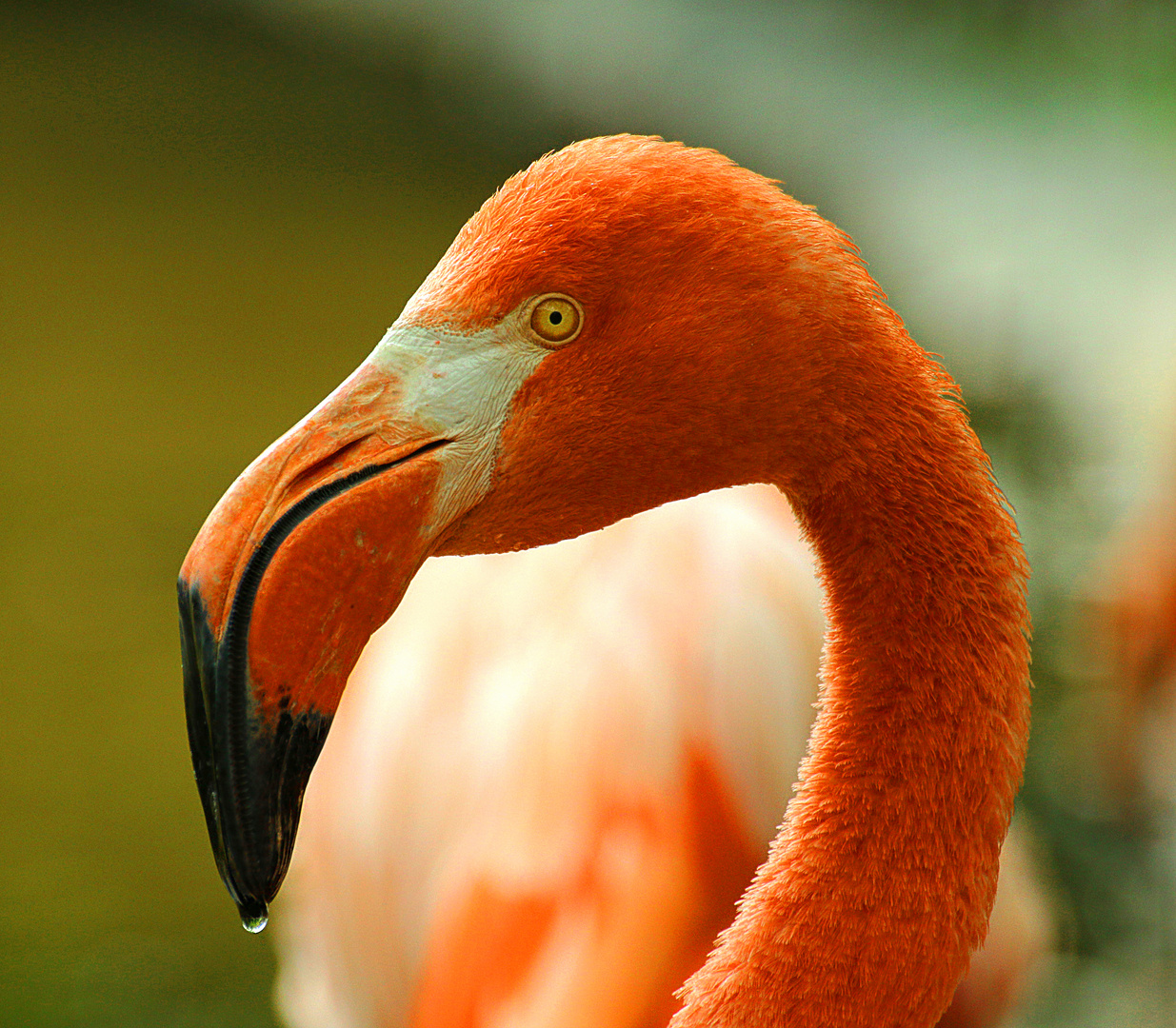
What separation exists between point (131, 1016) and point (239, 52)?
4236mm

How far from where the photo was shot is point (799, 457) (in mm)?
952

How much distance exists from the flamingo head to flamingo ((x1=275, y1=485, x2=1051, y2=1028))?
2.76 ft

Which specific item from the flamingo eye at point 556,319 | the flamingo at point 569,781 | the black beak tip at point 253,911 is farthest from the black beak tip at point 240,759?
the flamingo at point 569,781

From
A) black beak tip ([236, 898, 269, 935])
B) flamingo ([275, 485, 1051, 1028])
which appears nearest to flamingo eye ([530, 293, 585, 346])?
black beak tip ([236, 898, 269, 935])

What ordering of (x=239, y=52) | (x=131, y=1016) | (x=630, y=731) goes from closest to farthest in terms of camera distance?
(x=630, y=731) → (x=131, y=1016) → (x=239, y=52)

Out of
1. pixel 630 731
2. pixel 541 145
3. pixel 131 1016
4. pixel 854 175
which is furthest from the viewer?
pixel 541 145

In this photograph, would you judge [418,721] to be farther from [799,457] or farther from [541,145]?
[541,145]

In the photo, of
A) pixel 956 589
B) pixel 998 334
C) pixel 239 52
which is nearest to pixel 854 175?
pixel 998 334

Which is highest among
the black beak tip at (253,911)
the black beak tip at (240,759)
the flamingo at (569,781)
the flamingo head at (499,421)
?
the flamingo head at (499,421)

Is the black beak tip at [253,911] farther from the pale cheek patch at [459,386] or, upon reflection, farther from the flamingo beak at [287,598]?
the pale cheek patch at [459,386]

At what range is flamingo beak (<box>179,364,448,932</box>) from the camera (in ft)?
2.68

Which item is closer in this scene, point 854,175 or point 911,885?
point 911,885

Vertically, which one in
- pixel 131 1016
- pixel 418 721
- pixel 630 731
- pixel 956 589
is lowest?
pixel 131 1016

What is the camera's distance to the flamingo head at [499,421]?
2.71ft
